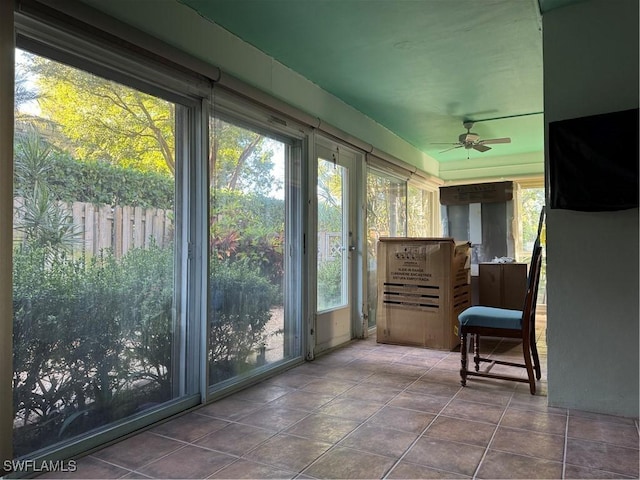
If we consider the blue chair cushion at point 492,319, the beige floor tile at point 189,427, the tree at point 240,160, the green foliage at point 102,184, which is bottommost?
the beige floor tile at point 189,427

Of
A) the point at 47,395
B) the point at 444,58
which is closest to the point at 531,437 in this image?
the point at 47,395

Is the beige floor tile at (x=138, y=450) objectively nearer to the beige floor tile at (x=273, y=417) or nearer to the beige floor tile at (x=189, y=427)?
the beige floor tile at (x=189, y=427)

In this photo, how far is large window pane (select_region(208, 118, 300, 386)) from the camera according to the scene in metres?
2.91

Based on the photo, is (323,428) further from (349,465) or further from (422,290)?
(422,290)

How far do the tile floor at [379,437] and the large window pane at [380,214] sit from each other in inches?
76.5

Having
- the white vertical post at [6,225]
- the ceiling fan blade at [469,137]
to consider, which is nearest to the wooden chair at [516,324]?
the ceiling fan blade at [469,137]

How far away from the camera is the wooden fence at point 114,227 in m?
2.09

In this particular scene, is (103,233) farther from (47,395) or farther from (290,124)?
(290,124)

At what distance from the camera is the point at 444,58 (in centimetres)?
332

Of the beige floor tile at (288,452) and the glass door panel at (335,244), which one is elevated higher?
the glass door panel at (335,244)

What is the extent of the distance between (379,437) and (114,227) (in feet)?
5.60

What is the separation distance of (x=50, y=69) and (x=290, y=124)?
1.84 metres

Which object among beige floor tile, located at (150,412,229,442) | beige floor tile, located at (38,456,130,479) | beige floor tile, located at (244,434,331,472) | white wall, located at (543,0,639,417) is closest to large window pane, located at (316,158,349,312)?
beige floor tile, located at (150,412,229,442)

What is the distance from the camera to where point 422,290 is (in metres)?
4.24
